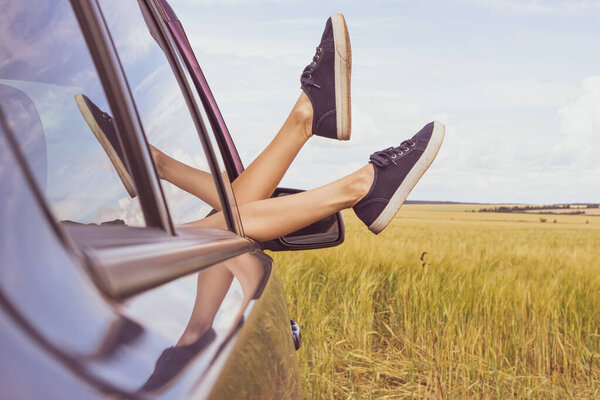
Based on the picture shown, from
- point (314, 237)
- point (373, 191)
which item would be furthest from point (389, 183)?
point (314, 237)

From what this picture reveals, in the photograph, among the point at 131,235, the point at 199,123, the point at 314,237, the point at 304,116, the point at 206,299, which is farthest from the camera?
the point at 304,116

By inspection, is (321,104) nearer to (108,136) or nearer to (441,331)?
(441,331)

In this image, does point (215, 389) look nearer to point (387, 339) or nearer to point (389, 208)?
point (389, 208)

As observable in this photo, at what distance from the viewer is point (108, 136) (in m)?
0.77

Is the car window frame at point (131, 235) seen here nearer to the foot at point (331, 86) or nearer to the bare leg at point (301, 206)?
the bare leg at point (301, 206)

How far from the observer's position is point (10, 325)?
0.32m

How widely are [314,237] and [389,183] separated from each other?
17.6 inches

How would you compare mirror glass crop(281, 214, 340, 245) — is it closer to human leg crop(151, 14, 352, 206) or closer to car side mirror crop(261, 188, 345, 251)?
car side mirror crop(261, 188, 345, 251)

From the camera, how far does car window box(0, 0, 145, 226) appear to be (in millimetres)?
537

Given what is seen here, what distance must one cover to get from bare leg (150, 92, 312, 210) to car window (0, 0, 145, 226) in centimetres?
39

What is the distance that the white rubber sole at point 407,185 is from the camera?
233 centimetres

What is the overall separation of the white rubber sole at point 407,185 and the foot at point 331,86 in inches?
13.2

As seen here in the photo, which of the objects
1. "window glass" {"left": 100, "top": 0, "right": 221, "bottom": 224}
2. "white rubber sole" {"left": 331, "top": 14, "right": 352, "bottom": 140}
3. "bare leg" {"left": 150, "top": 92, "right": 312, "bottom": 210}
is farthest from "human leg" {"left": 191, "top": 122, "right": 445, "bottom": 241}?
"window glass" {"left": 100, "top": 0, "right": 221, "bottom": 224}

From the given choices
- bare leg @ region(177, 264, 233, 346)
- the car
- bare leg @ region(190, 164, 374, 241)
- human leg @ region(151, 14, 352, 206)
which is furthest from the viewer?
human leg @ region(151, 14, 352, 206)
